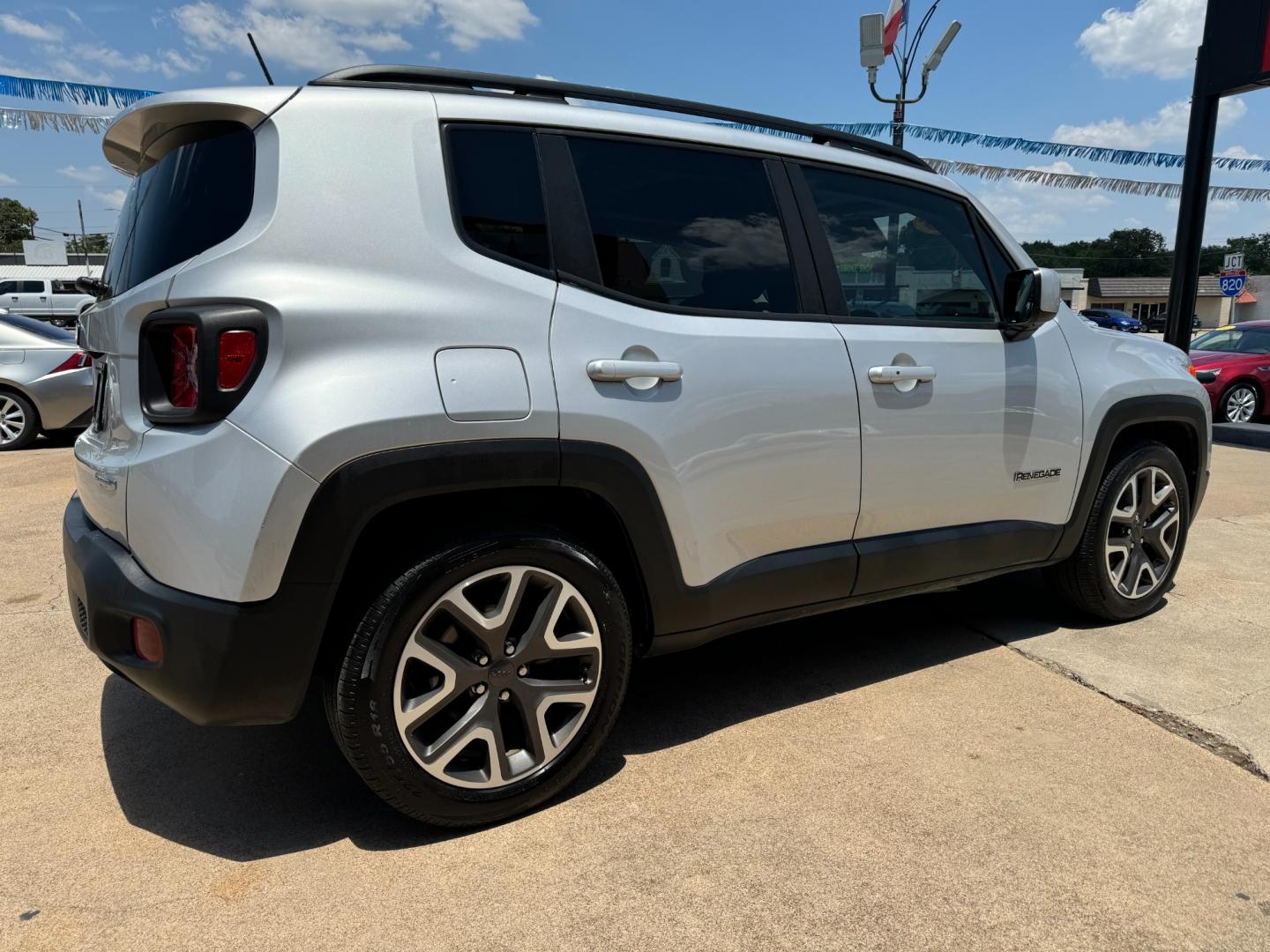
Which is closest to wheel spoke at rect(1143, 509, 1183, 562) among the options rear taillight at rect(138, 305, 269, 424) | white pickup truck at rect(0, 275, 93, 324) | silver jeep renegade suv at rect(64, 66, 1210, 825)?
silver jeep renegade suv at rect(64, 66, 1210, 825)

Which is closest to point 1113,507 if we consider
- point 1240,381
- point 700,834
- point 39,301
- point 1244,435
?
point 700,834

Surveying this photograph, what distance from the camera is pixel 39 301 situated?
2438 cm

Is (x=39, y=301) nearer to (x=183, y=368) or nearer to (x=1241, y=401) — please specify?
(x=183, y=368)

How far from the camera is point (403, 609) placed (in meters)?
2.09

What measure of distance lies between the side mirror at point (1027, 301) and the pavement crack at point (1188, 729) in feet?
4.20

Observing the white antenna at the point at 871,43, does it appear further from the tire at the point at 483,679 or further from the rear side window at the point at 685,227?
the tire at the point at 483,679

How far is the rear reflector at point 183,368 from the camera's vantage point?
1983 millimetres

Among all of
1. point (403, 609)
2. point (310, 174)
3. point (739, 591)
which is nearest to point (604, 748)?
point (739, 591)

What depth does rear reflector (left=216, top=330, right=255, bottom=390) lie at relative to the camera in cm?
194

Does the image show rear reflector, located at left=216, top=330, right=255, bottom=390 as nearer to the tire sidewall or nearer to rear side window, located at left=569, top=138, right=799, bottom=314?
rear side window, located at left=569, top=138, right=799, bottom=314

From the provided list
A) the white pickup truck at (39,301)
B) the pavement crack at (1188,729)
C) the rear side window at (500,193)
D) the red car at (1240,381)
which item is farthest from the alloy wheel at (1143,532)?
the white pickup truck at (39,301)

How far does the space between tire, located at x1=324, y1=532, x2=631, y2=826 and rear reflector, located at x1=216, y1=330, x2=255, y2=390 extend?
59 centimetres

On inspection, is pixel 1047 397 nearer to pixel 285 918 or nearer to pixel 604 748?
pixel 604 748

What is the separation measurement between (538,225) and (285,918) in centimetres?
177
